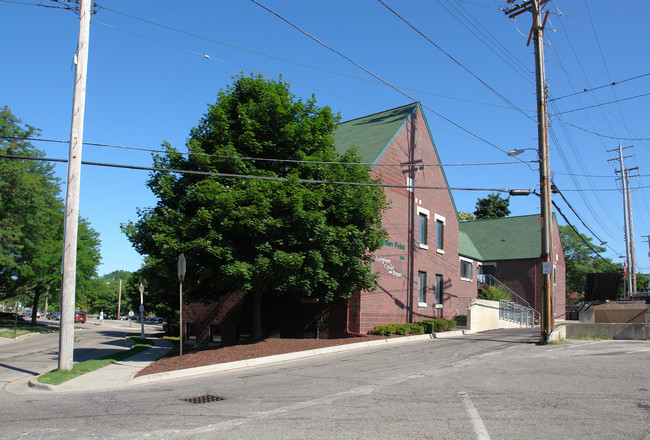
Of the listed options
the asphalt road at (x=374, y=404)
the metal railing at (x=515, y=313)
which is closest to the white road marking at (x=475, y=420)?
the asphalt road at (x=374, y=404)

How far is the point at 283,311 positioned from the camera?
2227 cm

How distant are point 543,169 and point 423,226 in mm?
8032

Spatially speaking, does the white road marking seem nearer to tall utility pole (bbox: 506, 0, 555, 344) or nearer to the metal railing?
tall utility pole (bbox: 506, 0, 555, 344)

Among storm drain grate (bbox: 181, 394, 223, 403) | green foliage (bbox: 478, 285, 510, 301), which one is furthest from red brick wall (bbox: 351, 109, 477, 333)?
storm drain grate (bbox: 181, 394, 223, 403)

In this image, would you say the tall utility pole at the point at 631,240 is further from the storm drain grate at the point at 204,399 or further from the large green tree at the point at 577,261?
the storm drain grate at the point at 204,399

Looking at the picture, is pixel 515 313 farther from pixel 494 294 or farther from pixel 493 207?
pixel 493 207

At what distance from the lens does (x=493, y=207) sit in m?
71.9

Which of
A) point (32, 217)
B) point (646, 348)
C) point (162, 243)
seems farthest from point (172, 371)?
point (32, 217)

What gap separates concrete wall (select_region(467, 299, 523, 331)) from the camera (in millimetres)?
24609

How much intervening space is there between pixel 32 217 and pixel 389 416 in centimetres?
3787

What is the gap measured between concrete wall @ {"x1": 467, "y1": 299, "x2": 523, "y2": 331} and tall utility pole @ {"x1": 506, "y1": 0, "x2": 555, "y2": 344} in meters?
6.11

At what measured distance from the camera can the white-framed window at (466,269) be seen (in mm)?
33156

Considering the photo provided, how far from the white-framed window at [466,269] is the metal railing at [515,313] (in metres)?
2.99

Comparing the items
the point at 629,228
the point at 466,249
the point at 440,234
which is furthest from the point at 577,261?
the point at 440,234
